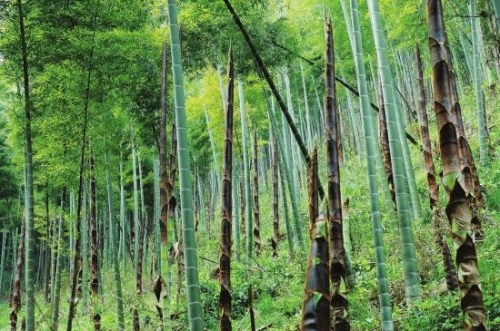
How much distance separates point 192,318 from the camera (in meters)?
2.59

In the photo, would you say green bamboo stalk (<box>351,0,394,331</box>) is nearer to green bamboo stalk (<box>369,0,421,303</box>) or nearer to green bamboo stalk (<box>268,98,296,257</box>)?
green bamboo stalk (<box>369,0,421,303</box>)

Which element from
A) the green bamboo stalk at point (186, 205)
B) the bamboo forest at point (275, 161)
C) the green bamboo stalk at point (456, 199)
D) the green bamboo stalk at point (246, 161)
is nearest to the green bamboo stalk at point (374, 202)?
the bamboo forest at point (275, 161)

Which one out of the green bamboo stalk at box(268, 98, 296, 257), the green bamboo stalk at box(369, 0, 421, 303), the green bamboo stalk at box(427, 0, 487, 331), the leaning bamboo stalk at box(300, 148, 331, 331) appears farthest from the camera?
the green bamboo stalk at box(268, 98, 296, 257)

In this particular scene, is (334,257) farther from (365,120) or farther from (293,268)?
(293,268)

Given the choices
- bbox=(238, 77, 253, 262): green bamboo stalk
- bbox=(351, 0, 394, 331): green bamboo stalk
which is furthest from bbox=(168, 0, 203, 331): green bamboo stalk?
bbox=(238, 77, 253, 262): green bamboo stalk

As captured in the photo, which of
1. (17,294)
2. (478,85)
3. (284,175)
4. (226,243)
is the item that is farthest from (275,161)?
(226,243)

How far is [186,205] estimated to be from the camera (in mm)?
2697

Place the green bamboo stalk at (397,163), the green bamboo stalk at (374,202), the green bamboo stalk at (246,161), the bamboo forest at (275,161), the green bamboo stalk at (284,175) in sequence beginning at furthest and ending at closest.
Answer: the green bamboo stalk at (246,161) < the green bamboo stalk at (284,175) < the green bamboo stalk at (397,163) < the green bamboo stalk at (374,202) < the bamboo forest at (275,161)

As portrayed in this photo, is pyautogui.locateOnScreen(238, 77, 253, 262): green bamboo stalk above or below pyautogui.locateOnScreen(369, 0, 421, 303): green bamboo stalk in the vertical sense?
above

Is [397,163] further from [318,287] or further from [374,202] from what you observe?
[318,287]

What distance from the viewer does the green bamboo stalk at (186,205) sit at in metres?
2.61

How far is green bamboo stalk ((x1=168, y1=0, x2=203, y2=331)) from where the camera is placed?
2611mm


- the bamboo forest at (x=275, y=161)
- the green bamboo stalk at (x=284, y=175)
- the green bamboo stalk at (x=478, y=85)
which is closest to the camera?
the bamboo forest at (x=275, y=161)

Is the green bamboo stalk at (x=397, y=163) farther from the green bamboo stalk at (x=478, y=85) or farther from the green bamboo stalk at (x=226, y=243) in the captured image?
the green bamboo stalk at (x=478, y=85)
